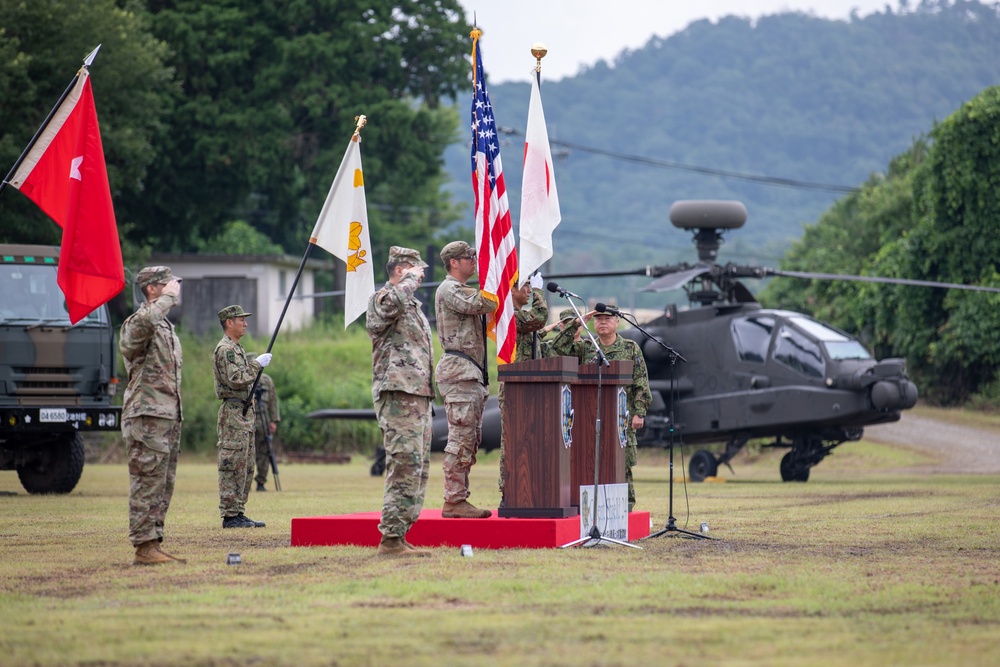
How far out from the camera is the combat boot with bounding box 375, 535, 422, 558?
8.76 metres

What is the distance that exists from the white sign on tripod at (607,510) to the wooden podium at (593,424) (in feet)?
0.53

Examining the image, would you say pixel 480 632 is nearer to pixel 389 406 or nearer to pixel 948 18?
pixel 389 406

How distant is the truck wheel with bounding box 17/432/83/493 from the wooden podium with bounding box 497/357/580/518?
A: 9.03m

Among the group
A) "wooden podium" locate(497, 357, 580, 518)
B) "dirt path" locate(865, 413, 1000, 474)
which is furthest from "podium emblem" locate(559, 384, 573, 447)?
"dirt path" locate(865, 413, 1000, 474)

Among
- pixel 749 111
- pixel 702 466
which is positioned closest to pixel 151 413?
pixel 702 466

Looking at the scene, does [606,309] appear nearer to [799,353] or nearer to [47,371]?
[47,371]

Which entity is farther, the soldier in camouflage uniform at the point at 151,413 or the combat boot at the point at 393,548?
the combat boot at the point at 393,548

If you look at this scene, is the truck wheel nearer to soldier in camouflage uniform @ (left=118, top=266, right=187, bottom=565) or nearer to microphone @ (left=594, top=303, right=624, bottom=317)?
soldier in camouflage uniform @ (left=118, top=266, right=187, bottom=565)

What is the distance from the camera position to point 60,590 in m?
7.43

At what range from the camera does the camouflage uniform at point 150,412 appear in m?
8.61

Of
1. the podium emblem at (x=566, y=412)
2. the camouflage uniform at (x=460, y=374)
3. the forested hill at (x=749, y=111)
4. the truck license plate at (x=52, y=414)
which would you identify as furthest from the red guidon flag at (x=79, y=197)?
the forested hill at (x=749, y=111)

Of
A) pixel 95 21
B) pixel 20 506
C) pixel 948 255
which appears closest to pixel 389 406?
pixel 20 506

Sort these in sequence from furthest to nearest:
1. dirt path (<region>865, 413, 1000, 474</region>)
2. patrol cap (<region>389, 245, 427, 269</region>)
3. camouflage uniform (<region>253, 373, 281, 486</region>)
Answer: dirt path (<region>865, 413, 1000, 474</region>) < camouflage uniform (<region>253, 373, 281, 486</region>) < patrol cap (<region>389, 245, 427, 269</region>)

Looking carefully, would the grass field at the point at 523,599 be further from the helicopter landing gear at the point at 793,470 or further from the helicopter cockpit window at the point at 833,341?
the helicopter landing gear at the point at 793,470
